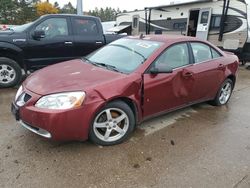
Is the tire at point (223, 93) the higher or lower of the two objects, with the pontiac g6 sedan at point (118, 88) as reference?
lower

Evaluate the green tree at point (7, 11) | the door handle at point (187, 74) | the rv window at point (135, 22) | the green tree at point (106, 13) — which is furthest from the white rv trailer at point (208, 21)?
the green tree at point (106, 13)

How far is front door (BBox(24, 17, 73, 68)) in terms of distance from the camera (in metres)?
6.34

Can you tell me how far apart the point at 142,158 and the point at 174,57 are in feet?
5.87

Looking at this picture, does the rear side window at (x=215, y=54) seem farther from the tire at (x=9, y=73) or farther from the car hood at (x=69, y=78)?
the tire at (x=9, y=73)

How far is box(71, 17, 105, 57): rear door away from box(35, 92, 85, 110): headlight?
397 cm

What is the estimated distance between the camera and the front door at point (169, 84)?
12.7 ft

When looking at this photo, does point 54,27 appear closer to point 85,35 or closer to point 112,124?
point 85,35

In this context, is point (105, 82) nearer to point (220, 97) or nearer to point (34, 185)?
point (34, 185)

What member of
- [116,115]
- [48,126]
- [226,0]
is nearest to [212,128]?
[116,115]

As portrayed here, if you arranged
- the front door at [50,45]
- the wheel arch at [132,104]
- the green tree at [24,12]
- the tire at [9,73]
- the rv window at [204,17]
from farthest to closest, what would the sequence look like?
the green tree at [24,12] < the rv window at [204,17] < the front door at [50,45] < the tire at [9,73] < the wheel arch at [132,104]

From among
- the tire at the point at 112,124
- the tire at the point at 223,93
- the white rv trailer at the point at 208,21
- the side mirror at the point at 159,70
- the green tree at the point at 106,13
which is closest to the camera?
the tire at the point at 112,124

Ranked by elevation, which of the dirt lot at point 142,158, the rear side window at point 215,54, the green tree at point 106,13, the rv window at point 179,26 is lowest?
the green tree at point 106,13

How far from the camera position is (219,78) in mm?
5105

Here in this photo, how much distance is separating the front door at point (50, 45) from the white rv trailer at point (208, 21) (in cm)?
676
